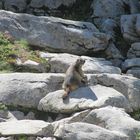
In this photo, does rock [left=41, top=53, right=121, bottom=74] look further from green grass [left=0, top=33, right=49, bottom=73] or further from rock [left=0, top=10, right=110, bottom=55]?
rock [left=0, top=10, right=110, bottom=55]

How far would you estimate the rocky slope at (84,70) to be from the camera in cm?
1405

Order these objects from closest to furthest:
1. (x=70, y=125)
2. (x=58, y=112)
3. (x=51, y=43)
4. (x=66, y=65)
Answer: (x=70, y=125) < (x=58, y=112) < (x=66, y=65) < (x=51, y=43)

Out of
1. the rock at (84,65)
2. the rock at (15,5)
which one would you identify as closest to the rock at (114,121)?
the rock at (84,65)

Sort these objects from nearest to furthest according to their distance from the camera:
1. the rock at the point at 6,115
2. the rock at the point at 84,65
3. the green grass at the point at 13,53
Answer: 1. the rock at the point at 6,115
2. the rock at the point at 84,65
3. the green grass at the point at 13,53

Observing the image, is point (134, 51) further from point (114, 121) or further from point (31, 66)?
point (114, 121)

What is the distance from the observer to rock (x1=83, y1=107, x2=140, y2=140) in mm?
13812

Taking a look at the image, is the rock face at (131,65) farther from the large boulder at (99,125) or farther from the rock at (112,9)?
the large boulder at (99,125)

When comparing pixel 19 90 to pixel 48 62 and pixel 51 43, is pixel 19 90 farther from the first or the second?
pixel 51 43

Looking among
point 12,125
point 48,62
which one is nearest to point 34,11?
point 48,62

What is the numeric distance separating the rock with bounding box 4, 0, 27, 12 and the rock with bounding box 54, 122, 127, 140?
53.3ft

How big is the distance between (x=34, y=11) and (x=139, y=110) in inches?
516

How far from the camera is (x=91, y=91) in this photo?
17.2 meters

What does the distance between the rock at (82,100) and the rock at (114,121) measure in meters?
1.01

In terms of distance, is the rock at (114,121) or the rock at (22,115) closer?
the rock at (114,121)
